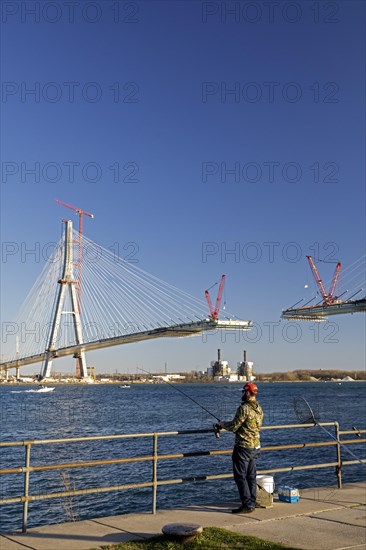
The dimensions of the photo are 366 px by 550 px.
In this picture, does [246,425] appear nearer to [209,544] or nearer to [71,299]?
[209,544]

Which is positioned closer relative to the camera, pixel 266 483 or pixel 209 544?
pixel 209 544

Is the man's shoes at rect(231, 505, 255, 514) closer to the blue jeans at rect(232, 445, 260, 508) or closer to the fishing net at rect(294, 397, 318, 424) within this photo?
the blue jeans at rect(232, 445, 260, 508)

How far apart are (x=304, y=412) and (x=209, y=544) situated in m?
3.84

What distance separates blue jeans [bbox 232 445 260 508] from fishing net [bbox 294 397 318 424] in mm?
1440

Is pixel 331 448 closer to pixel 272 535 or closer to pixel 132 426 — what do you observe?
pixel 132 426

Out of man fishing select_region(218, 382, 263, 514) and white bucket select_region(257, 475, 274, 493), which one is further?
white bucket select_region(257, 475, 274, 493)

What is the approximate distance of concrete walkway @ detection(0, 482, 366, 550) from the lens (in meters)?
6.96

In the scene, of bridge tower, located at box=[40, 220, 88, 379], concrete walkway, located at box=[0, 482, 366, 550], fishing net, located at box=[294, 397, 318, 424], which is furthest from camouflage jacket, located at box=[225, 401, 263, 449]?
bridge tower, located at box=[40, 220, 88, 379]

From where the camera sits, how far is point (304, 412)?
33.1ft

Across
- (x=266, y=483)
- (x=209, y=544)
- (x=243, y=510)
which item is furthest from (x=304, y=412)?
(x=209, y=544)

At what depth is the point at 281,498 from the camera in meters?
9.30

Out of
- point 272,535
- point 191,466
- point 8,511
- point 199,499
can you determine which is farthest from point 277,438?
point 272,535

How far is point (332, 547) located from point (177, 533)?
166cm

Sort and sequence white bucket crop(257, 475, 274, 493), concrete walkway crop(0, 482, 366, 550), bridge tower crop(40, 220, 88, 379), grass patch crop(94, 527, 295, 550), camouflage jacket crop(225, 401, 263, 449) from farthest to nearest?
bridge tower crop(40, 220, 88, 379)
white bucket crop(257, 475, 274, 493)
camouflage jacket crop(225, 401, 263, 449)
concrete walkway crop(0, 482, 366, 550)
grass patch crop(94, 527, 295, 550)
